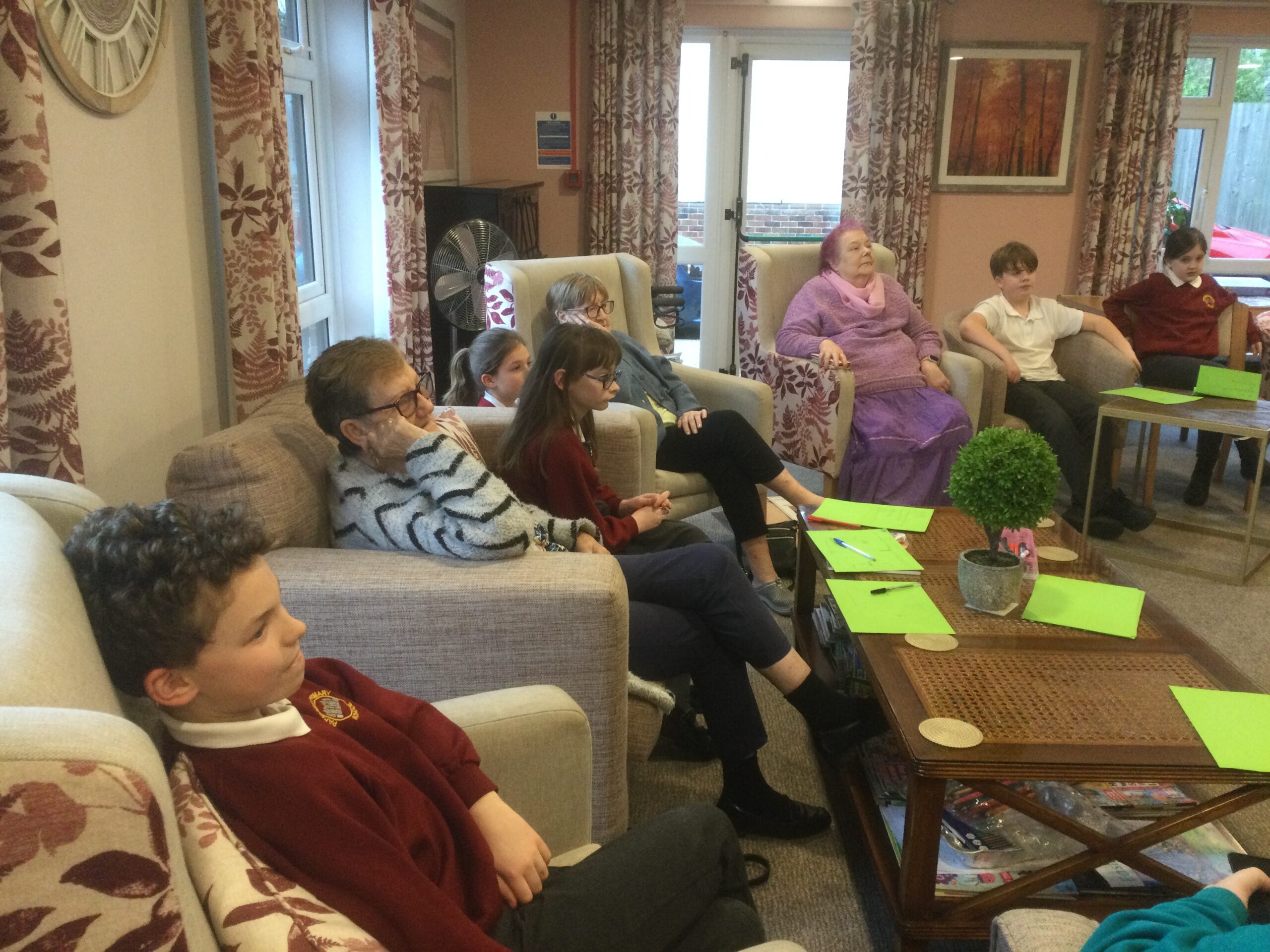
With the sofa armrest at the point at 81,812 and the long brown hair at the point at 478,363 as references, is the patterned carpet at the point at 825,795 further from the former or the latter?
the sofa armrest at the point at 81,812

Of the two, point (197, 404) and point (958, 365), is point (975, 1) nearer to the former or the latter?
point (958, 365)

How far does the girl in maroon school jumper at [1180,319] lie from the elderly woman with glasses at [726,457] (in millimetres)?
2065

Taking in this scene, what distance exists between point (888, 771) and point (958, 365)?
2.15m

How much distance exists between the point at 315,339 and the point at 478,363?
4.02 ft

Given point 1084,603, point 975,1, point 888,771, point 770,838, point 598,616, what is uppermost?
point 975,1

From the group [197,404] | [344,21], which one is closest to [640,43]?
[344,21]

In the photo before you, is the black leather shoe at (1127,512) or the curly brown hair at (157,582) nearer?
the curly brown hair at (157,582)

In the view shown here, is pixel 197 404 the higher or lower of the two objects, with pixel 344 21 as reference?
lower

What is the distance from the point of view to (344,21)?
11.6 ft

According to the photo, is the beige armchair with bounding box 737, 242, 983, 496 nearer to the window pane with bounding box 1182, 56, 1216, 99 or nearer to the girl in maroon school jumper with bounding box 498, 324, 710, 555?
the girl in maroon school jumper with bounding box 498, 324, 710, 555

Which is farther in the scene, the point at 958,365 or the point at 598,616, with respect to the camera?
the point at 958,365

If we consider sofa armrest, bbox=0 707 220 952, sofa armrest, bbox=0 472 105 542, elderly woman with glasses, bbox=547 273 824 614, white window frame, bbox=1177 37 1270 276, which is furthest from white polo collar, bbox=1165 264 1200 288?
sofa armrest, bbox=0 707 220 952

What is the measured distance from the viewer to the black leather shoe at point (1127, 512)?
3641 millimetres

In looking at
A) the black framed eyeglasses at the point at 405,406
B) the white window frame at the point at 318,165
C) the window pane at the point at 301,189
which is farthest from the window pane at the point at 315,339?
the black framed eyeglasses at the point at 405,406
